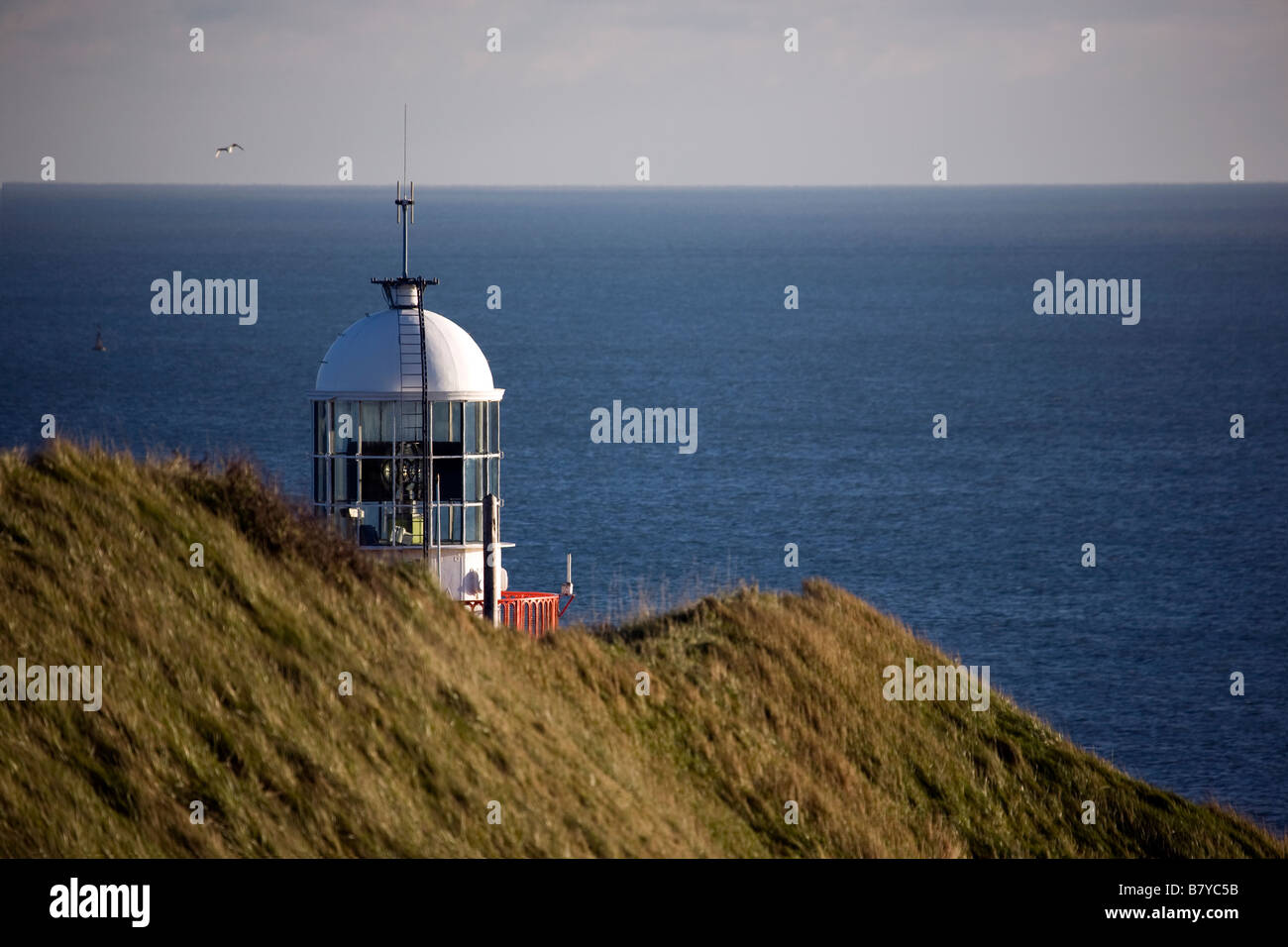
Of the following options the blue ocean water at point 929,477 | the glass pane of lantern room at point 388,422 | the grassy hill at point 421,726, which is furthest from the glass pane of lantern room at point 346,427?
the blue ocean water at point 929,477

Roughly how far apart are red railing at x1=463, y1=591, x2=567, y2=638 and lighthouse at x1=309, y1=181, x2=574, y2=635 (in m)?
0.04

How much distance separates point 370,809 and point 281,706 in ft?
4.68

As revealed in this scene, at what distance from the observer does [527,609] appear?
26141 mm

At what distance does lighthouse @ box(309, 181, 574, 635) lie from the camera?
2523 centimetres

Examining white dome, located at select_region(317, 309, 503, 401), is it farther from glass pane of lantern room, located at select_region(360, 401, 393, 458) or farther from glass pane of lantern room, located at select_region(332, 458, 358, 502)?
glass pane of lantern room, located at select_region(332, 458, 358, 502)

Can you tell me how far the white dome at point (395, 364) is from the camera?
25406 mm

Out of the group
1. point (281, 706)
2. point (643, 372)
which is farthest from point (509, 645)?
point (643, 372)

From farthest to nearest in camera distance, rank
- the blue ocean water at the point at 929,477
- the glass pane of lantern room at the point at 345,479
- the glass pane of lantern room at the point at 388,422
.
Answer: the blue ocean water at the point at 929,477 < the glass pane of lantern room at the point at 388,422 < the glass pane of lantern room at the point at 345,479

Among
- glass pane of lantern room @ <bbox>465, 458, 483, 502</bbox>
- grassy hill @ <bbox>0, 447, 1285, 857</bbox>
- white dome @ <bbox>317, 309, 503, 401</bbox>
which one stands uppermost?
white dome @ <bbox>317, 309, 503, 401</bbox>

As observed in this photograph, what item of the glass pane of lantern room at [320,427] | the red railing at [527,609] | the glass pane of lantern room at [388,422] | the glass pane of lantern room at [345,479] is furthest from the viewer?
the glass pane of lantern room at [320,427]

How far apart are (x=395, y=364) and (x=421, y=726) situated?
9576 millimetres

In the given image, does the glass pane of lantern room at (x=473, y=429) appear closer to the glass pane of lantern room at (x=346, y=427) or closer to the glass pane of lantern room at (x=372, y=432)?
the glass pane of lantern room at (x=372, y=432)

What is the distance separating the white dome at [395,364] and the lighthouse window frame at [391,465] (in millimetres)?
199

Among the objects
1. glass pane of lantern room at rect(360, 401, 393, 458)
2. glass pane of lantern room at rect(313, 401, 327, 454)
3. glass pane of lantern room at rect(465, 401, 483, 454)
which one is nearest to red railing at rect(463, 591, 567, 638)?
glass pane of lantern room at rect(465, 401, 483, 454)
